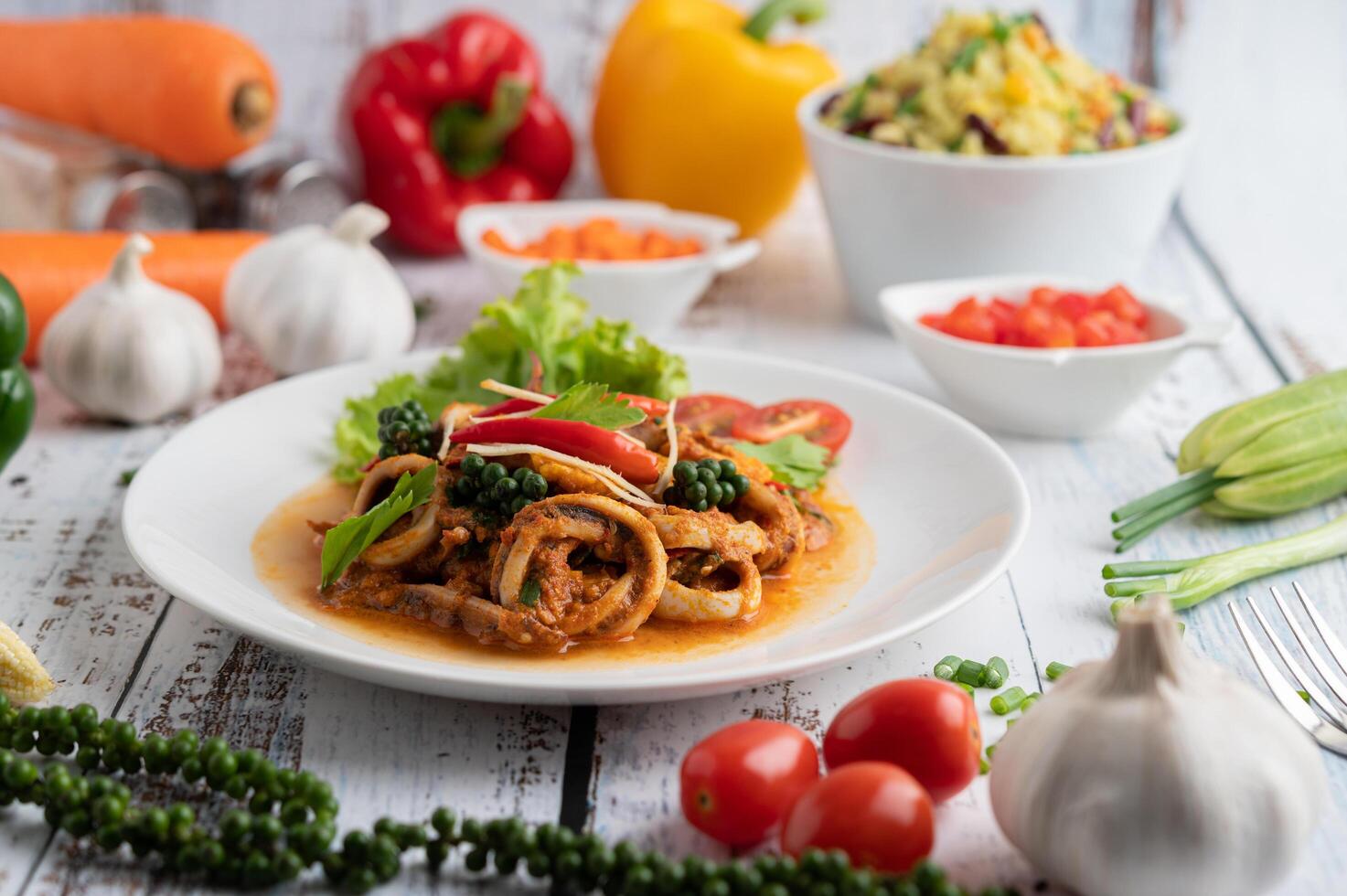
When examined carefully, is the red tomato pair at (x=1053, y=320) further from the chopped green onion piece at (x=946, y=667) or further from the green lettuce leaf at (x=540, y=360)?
the chopped green onion piece at (x=946, y=667)

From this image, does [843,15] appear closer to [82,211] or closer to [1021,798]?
[82,211]

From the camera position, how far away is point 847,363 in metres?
5.50

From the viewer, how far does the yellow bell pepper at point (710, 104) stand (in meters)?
6.54

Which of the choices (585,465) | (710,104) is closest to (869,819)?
(585,465)

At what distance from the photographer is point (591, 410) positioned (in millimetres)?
3447

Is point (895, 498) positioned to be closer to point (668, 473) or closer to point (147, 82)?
point (668, 473)

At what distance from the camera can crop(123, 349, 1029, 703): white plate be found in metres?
2.67

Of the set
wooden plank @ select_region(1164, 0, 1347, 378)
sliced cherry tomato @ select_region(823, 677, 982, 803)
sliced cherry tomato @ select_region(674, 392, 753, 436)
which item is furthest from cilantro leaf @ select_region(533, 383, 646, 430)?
wooden plank @ select_region(1164, 0, 1347, 378)

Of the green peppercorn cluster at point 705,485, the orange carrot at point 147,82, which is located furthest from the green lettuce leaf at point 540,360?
the orange carrot at point 147,82

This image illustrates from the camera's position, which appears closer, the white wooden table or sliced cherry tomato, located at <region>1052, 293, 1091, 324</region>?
the white wooden table

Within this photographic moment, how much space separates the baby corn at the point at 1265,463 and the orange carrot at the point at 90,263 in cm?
376

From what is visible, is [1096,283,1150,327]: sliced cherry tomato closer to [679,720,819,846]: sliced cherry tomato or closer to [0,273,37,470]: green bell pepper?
[679,720,819,846]: sliced cherry tomato

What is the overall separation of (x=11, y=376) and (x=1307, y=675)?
12.6 feet

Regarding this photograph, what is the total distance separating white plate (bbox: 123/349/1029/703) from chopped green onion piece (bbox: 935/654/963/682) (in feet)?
0.52
